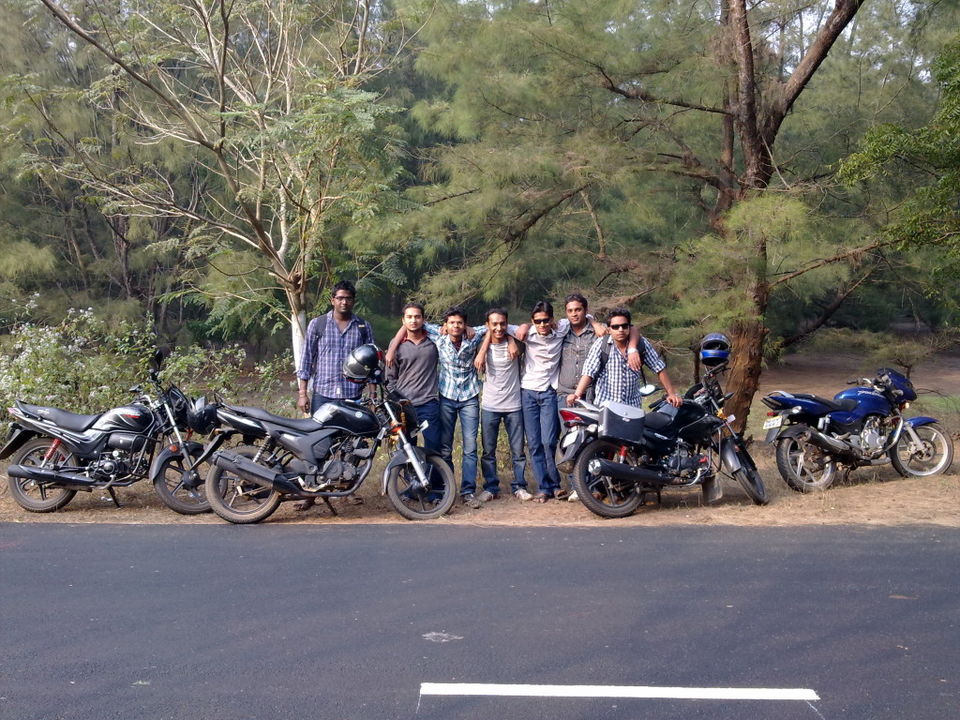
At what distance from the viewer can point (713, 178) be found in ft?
39.7

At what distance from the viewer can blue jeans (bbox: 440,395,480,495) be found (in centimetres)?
830

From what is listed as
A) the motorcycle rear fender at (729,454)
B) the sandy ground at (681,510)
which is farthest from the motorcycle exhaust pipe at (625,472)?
the motorcycle rear fender at (729,454)

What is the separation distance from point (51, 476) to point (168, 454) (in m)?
0.91

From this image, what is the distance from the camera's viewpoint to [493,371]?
8367 millimetres

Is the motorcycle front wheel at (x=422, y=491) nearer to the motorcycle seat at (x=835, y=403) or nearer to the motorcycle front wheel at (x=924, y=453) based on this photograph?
the motorcycle seat at (x=835, y=403)

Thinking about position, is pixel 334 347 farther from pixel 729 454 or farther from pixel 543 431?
pixel 729 454

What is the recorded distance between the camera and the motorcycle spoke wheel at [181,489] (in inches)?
304

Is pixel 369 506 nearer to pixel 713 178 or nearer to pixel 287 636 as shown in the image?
pixel 287 636

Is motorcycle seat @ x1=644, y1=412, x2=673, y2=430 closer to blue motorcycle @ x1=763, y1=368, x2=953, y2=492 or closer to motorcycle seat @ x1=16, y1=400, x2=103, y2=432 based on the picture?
blue motorcycle @ x1=763, y1=368, x2=953, y2=492

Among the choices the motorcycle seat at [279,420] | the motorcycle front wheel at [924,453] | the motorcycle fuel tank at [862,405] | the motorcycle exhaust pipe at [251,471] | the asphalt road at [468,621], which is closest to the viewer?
the asphalt road at [468,621]

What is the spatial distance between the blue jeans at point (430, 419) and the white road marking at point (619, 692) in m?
4.12

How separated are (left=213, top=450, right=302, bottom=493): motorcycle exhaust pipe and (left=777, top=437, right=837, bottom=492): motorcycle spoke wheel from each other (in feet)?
14.1

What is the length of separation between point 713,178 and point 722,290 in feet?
6.52

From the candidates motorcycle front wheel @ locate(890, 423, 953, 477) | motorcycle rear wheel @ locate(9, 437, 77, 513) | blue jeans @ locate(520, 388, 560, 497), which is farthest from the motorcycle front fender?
motorcycle rear wheel @ locate(9, 437, 77, 513)
